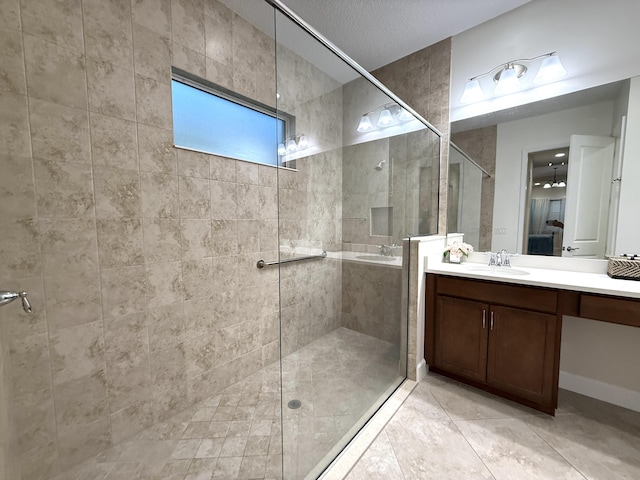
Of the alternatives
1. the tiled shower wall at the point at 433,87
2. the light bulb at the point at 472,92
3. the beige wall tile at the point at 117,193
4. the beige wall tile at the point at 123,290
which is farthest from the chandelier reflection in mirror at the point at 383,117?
the beige wall tile at the point at 123,290

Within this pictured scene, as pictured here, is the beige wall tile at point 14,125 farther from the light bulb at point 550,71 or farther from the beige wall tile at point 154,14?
the light bulb at point 550,71

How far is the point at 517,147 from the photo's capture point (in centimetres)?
196

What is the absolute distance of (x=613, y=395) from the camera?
5.44ft

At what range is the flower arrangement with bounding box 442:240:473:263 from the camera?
2.11 m

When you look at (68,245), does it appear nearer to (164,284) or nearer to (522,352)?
(164,284)

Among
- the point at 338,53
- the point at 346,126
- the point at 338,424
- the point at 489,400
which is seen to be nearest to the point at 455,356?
the point at 489,400

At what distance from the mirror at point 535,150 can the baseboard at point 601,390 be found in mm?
878

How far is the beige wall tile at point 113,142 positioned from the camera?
127 cm

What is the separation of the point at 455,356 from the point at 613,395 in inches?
39.5

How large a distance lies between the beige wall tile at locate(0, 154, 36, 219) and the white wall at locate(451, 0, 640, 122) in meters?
2.91

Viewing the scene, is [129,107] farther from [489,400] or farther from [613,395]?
[613,395]

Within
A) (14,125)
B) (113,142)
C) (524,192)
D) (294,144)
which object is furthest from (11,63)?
(524,192)

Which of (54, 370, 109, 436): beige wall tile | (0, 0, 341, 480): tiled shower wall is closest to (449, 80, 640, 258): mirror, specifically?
(0, 0, 341, 480): tiled shower wall

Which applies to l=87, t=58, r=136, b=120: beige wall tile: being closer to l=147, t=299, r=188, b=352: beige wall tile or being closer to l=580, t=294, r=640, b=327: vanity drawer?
l=147, t=299, r=188, b=352: beige wall tile
